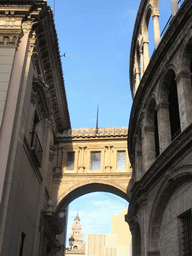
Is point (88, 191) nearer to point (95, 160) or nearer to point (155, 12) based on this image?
point (95, 160)

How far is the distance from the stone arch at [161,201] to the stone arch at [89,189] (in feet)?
32.0

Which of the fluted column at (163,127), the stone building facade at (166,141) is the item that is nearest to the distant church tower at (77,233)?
the stone building facade at (166,141)

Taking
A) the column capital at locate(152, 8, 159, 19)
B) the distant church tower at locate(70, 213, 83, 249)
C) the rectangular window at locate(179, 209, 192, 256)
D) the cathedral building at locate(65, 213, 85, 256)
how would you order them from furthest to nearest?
1. the distant church tower at locate(70, 213, 83, 249)
2. the cathedral building at locate(65, 213, 85, 256)
3. the column capital at locate(152, 8, 159, 19)
4. the rectangular window at locate(179, 209, 192, 256)

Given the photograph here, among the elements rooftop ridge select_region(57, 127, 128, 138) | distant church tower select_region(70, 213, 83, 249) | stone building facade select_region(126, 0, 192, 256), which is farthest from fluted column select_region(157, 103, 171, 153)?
distant church tower select_region(70, 213, 83, 249)

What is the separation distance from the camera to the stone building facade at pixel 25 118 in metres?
11.9

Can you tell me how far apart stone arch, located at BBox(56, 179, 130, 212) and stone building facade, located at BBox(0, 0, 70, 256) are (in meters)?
4.80

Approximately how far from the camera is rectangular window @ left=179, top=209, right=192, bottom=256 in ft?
37.0

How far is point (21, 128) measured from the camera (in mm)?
12953

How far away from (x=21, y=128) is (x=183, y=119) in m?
5.82

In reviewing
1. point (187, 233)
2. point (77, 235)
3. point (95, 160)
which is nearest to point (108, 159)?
point (95, 160)

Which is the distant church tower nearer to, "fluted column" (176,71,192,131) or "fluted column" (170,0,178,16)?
"fluted column" (170,0,178,16)

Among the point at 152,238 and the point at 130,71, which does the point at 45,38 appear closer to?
the point at 130,71

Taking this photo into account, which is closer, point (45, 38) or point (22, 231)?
point (22, 231)

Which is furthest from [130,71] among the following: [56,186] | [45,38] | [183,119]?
[183,119]
